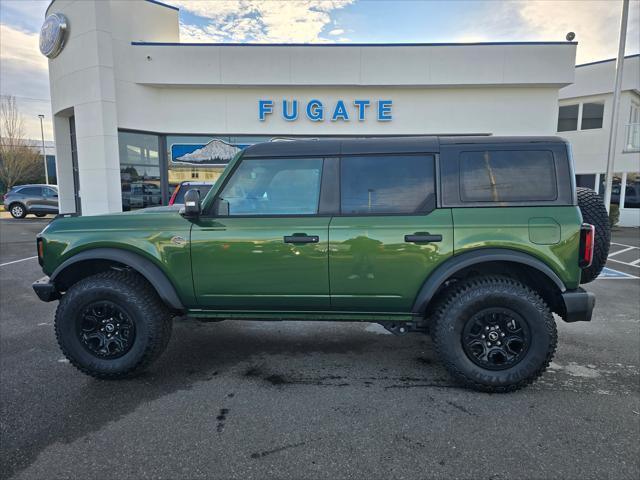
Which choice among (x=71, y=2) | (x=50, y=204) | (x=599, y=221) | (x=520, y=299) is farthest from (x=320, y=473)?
(x=50, y=204)

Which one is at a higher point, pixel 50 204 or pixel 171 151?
pixel 171 151

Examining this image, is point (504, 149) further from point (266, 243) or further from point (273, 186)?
point (266, 243)

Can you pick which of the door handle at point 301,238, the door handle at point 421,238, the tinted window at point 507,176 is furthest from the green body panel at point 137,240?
the tinted window at point 507,176

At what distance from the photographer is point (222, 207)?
3402 mm

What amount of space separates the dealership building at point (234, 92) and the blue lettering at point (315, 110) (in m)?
0.03

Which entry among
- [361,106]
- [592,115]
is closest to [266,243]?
[361,106]

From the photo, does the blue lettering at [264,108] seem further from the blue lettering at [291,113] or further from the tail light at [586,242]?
the tail light at [586,242]

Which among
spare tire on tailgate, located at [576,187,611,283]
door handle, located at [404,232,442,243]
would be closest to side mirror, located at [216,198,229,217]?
door handle, located at [404,232,442,243]

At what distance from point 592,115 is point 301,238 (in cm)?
1792

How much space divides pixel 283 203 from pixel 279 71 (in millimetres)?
10122

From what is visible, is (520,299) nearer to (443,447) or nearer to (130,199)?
(443,447)

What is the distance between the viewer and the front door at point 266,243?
3.26 metres

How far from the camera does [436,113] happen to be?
12703 mm

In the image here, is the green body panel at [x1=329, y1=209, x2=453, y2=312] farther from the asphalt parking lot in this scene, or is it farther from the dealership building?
the dealership building
